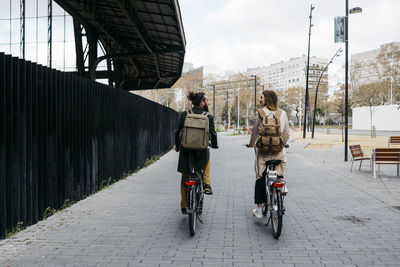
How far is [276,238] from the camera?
15.8 feet

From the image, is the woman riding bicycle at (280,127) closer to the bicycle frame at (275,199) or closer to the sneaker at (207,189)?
the bicycle frame at (275,199)

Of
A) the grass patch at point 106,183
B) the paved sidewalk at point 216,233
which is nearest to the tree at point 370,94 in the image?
the grass patch at point 106,183

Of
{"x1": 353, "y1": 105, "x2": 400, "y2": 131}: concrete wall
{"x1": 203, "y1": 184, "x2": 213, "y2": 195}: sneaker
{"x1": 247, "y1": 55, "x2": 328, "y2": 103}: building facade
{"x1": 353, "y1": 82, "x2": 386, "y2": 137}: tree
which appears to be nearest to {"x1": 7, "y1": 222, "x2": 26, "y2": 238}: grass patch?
{"x1": 203, "y1": 184, "x2": 213, "y2": 195}: sneaker

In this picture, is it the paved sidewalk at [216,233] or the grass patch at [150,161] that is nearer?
the paved sidewalk at [216,233]

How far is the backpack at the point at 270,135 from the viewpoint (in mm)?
5047

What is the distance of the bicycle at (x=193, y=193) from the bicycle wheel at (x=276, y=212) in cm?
100

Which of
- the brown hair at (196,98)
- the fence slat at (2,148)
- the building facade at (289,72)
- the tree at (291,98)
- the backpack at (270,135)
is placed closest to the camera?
the fence slat at (2,148)

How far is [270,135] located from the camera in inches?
199

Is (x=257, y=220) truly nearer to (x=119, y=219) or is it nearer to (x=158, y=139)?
(x=119, y=219)

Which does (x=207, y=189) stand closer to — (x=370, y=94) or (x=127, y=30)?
(x=127, y=30)

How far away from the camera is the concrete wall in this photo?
57.6m

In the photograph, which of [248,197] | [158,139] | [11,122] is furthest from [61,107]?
[158,139]

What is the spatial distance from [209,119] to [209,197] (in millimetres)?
2739

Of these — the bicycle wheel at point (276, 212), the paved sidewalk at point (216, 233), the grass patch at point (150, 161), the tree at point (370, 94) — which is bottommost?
the paved sidewalk at point (216, 233)
